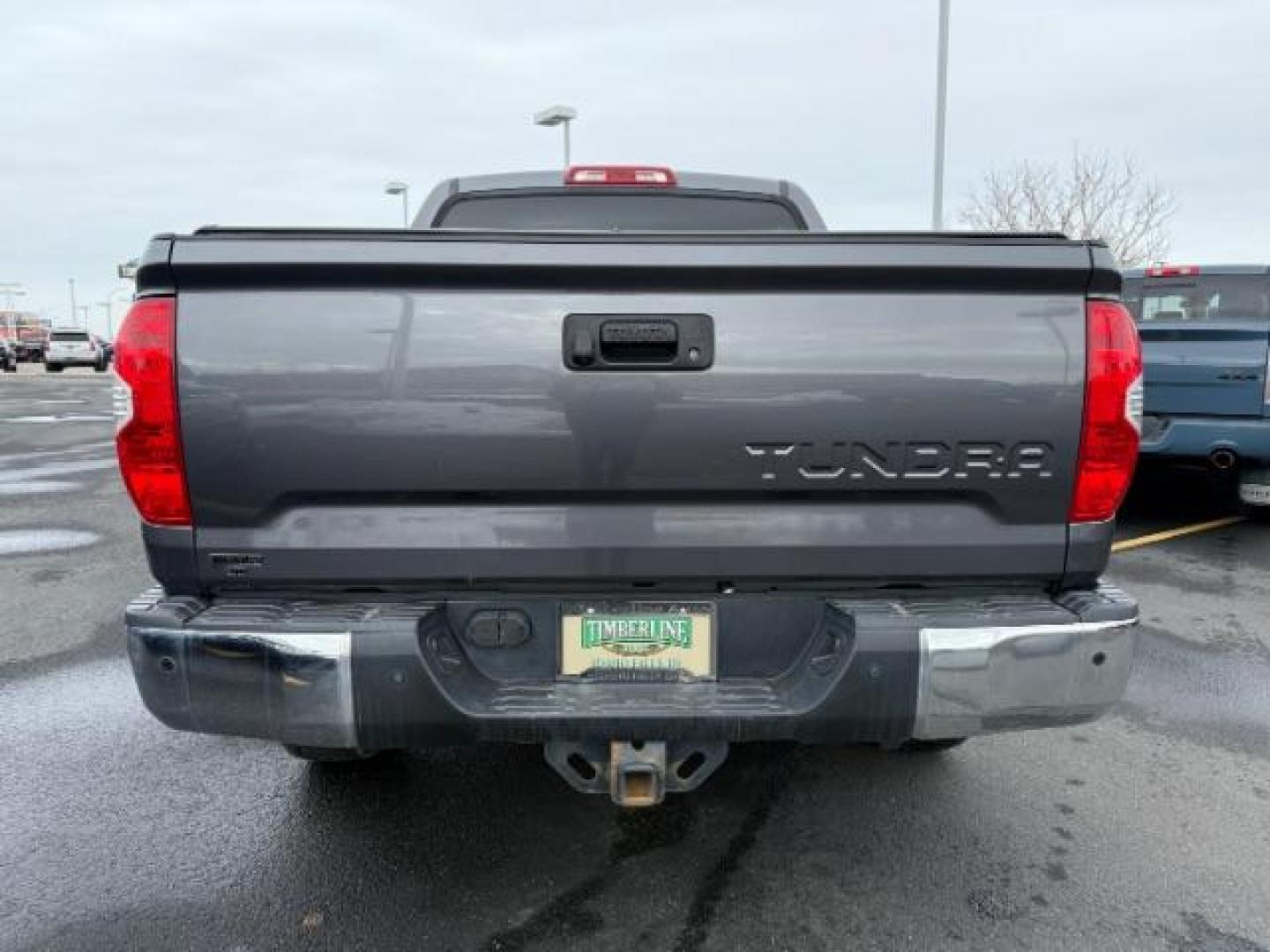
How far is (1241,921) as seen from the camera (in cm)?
257

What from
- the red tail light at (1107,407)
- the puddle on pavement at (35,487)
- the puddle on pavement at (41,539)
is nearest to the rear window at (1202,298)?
the red tail light at (1107,407)

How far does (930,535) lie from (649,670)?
2.48ft

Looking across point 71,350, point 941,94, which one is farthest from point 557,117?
point 71,350

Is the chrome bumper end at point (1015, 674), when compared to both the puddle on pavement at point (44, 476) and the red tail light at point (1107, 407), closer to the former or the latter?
the red tail light at point (1107, 407)

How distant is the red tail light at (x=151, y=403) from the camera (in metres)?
2.20

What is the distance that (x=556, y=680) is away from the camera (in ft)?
7.70

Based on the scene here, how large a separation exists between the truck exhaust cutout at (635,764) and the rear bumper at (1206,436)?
6.18 meters

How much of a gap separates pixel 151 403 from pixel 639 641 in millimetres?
1263

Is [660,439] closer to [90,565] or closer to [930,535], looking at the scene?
[930,535]

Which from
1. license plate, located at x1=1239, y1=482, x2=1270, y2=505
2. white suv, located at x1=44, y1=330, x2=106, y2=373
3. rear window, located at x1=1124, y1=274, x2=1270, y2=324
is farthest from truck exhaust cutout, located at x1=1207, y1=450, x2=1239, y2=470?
white suv, located at x1=44, y1=330, x2=106, y2=373

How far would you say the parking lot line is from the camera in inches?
286

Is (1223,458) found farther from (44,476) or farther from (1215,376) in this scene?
(44,476)

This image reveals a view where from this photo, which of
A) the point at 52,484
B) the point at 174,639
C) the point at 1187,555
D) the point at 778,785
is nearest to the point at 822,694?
the point at 778,785

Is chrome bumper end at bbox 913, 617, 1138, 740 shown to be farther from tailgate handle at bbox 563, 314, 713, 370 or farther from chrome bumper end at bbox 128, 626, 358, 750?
chrome bumper end at bbox 128, 626, 358, 750
